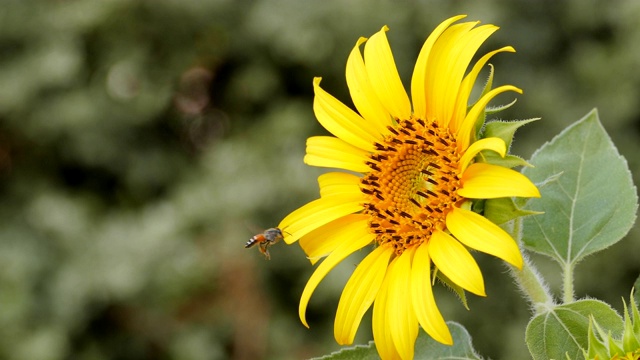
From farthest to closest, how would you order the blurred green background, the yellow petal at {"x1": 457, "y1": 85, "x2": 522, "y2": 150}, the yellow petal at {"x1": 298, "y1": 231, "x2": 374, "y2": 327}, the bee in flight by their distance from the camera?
the blurred green background → the bee in flight → the yellow petal at {"x1": 298, "y1": 231, "x2": 374, "y2": 327} → the yellow petal at {"x1": 457, "y1": 85, "x2": 522, "y2": 150}

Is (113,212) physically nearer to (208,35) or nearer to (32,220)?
(32,220)

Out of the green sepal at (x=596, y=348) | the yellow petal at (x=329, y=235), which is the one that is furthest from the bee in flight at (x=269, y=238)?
the green sepal at (x=596, y=348)

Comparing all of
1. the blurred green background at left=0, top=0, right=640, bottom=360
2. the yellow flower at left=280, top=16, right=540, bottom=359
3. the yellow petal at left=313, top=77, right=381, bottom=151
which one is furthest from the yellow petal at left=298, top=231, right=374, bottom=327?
the blurred green background at left=0, top=0, right=640, bottom=360

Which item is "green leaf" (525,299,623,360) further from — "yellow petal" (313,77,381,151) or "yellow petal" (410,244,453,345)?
"yellow petal" (313,77,381,151)

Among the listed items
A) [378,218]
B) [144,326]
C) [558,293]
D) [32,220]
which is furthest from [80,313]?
[378,218]

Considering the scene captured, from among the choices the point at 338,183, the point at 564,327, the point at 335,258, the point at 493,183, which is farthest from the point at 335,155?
the point at 564,327

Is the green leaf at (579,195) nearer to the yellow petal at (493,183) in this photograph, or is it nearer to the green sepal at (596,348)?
the yellow petal at (493,183)

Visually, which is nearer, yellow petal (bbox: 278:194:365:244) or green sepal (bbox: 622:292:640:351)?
green sepal (bbox: 622:292:640:351)
